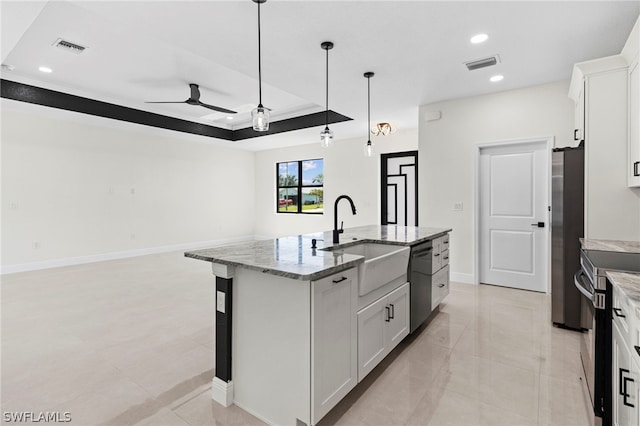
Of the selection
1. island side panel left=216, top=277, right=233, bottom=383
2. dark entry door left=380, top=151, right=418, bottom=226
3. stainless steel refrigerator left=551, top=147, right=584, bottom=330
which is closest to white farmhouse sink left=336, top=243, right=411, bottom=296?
island side panel left=216, top=277, right=233, bottom=383

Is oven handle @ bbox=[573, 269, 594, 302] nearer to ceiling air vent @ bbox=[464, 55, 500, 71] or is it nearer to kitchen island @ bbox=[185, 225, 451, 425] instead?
kitchen island @ bbox=[185, 225, 451, 425]

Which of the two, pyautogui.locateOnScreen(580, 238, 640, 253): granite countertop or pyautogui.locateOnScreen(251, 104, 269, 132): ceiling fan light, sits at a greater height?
pyautogui.locateOnScreen(251, 104, 269, 132): ceiling fan light

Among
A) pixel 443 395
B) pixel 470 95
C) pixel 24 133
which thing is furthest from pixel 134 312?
pixel 470 95

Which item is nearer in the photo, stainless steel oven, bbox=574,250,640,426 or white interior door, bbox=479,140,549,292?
stainless steel oven, bbox=574,250,640,426

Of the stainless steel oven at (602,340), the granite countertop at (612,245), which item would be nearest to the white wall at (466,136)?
the granite countertop at (612,245)

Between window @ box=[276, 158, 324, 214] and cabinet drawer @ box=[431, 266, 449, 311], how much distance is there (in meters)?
4.86

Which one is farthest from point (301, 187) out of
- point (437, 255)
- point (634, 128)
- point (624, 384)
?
point (624, 384)

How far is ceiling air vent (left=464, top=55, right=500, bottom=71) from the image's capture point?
3.30 meters

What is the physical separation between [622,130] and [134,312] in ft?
16.3

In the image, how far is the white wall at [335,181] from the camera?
697cm

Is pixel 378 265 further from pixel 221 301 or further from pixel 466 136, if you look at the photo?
pixel 466 136

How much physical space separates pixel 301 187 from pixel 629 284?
7.45 m

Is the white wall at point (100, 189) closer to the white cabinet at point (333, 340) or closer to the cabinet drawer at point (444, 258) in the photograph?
the white cabinet at point (333, 340)

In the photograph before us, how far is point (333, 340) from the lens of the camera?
1709 mm
